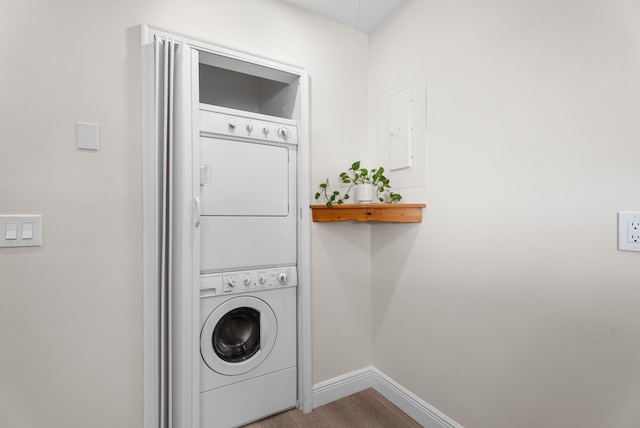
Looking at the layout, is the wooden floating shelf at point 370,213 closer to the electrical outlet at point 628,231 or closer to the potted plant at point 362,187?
the potted plant at point 362,187

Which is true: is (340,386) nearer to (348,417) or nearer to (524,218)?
(348,417)

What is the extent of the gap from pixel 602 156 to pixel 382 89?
136cm

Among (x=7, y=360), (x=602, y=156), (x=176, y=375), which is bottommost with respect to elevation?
(x=176, y=375)

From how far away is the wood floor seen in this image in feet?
5.67

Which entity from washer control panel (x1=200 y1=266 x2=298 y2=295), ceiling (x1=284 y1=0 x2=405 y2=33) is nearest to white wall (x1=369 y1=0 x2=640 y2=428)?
ceiling (x1=284 y1=0 x2=405 y2=33)

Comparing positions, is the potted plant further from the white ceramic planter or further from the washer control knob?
the washer control knob

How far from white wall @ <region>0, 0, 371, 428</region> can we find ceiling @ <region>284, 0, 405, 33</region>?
642mm

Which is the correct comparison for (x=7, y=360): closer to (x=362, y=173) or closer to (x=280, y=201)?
(x=280, y=201)

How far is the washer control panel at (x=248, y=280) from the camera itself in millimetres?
1605

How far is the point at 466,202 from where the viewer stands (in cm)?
154

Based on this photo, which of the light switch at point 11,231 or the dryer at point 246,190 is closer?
the light switch at point 11,231

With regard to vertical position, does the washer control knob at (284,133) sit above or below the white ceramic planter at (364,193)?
above

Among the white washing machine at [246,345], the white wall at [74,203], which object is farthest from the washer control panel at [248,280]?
the white wall at [74,203]

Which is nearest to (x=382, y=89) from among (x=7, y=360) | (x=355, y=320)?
(x=355, y=320)
